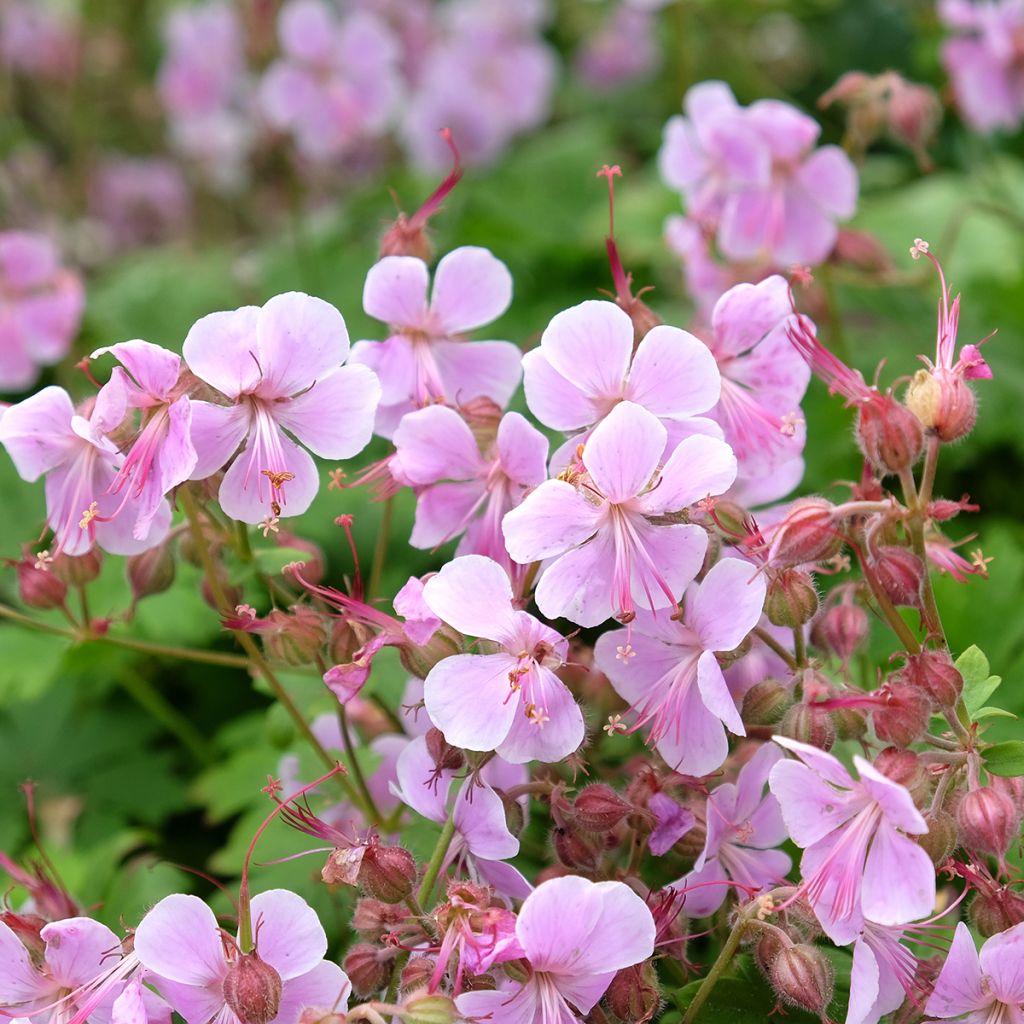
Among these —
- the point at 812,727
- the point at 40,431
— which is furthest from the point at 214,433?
the point at 812,727

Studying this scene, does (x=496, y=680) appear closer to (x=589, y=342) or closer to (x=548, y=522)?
(x=548, y=522)

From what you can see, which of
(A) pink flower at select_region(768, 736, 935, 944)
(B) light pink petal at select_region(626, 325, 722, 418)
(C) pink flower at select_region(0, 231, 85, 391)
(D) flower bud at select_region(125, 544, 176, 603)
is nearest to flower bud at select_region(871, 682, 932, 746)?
(A) pink flower at select_region(768, 736, 935, 944)

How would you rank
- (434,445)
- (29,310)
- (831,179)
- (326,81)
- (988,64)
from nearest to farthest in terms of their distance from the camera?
(434,445) → (831,179) → (29,310) → (988,64) → (326,81)

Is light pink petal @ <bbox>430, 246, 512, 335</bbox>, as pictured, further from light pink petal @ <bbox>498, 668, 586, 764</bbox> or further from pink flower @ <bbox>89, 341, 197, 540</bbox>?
light pink petal @ <bbox>498, 668, 586, 764</bbox>

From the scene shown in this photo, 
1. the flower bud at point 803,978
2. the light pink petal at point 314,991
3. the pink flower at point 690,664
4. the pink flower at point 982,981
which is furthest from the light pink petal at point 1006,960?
the light pink petal at point 314,991

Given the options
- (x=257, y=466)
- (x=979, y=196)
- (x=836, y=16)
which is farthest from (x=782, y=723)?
(x=836, y=16)
